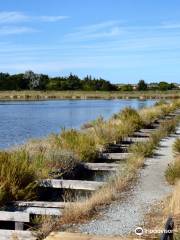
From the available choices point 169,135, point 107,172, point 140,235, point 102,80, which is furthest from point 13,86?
point 140,235

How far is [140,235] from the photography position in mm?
7469

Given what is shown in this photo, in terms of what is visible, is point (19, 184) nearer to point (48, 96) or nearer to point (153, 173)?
point (153, 173)

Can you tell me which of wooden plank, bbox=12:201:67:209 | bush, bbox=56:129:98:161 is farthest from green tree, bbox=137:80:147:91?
A: wooden plank, bbox=12:201:67:209

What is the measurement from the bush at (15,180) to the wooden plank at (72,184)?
353mm

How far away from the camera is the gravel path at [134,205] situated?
8.11 m

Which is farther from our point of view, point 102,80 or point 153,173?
point 102,80

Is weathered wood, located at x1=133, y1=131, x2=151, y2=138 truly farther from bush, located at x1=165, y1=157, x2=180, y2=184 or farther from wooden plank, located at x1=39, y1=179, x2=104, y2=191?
wooden plank, located at x1=39, y1=179, x2=104, y2=191

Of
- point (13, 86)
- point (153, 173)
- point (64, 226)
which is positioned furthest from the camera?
point (13, 86)

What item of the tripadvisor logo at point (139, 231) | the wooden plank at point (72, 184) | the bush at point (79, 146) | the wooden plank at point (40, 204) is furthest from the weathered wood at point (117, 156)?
the tripadvisor logo at point (139, 231)

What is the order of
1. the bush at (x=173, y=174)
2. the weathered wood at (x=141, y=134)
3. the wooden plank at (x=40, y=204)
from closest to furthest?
the wooden plank at (x=40, y=204) → the bush at (x=173, y=174) → the weathered wood at (x=141, y=134)

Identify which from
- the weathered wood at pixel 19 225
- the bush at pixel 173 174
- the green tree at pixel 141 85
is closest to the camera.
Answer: the weathered wood at pixel 19 225

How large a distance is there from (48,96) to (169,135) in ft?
238

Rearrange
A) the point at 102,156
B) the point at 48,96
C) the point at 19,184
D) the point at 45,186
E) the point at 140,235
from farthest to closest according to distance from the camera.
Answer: the point at 48,96, the point at 102,156, the point at 45,186, the point at 19,184, the point at 140,235

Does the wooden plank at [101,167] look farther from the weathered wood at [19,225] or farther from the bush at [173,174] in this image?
the weathered wood at [19,225]
